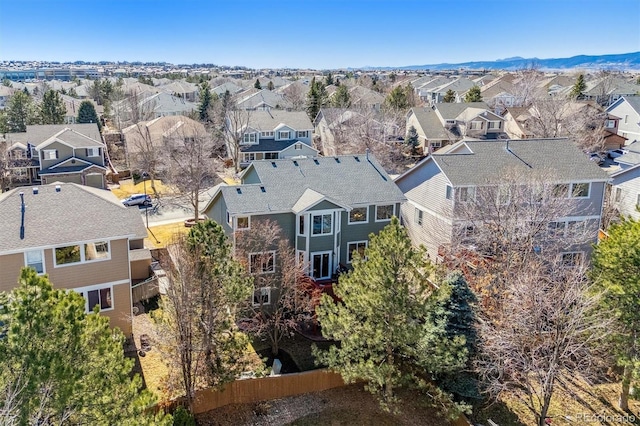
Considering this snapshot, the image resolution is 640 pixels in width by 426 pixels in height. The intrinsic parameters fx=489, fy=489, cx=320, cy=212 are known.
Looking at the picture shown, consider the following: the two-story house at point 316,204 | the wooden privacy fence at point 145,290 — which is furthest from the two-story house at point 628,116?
the wooden privacy fence at point 145,290

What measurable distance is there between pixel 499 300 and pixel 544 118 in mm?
46733

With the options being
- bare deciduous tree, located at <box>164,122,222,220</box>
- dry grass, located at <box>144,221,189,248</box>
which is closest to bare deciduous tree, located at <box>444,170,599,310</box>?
dry grass, located at <box>144,221,189,248</box>

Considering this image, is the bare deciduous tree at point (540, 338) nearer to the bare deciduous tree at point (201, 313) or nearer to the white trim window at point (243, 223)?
the bare deciduous tree at point (201, 313)

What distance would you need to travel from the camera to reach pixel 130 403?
13938 millimetres

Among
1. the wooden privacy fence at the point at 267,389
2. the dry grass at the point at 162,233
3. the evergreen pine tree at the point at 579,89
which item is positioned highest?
the evergreen pine tree at the point at 579,89

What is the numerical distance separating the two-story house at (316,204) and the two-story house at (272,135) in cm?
3056

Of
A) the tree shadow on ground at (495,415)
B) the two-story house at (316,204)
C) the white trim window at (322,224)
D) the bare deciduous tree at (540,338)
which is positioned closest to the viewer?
the bare deciduous tree at (540,338)

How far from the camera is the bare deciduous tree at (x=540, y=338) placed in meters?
17.9

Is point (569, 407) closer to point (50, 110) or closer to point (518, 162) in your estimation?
point (518, 162)

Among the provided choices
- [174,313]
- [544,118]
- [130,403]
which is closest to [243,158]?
[544,118]

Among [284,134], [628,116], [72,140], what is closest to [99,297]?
[72,140]

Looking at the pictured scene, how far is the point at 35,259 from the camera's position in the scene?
72.4 ft

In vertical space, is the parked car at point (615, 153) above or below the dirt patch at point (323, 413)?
above

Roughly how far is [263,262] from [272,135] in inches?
1616
